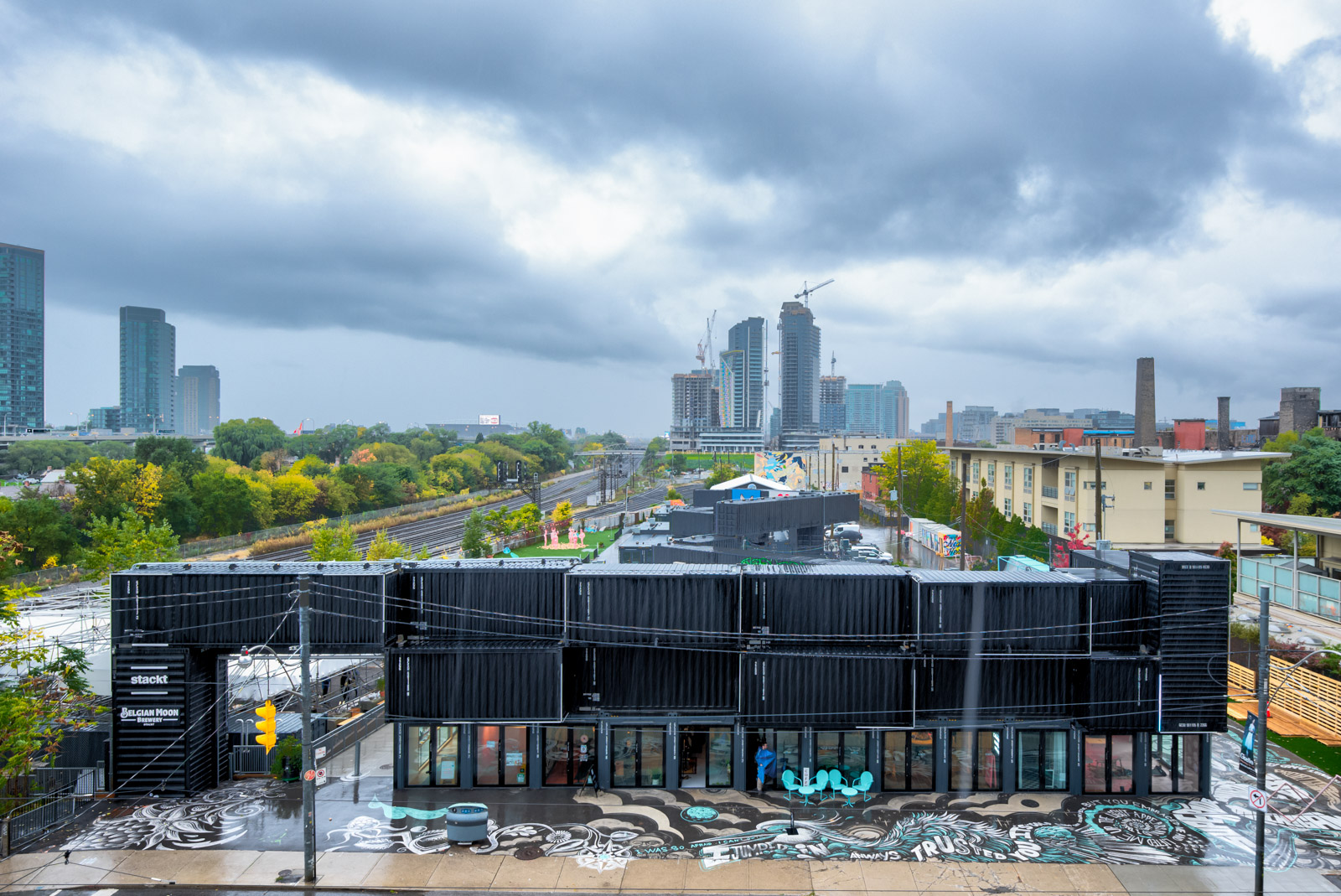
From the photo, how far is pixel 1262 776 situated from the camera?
15.6 m

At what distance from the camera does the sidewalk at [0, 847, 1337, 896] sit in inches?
659

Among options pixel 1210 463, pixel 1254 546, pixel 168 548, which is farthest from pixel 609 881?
pixel 1210 463

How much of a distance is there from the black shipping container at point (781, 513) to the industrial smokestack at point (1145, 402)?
6132 centimetres

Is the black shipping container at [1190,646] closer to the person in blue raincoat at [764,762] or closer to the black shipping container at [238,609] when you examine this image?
the person in blue raincoat at [764,762]

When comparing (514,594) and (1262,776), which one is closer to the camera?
(1262,776)

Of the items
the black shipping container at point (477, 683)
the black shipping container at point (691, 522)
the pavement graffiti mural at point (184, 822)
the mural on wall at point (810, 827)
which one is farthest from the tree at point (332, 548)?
the black shipping container at point (477, 683)

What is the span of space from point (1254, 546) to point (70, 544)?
306 ft

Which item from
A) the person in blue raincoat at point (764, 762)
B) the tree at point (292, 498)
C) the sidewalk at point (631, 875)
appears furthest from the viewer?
the tree at point (292, 498)

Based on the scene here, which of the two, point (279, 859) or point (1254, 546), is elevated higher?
point (1254, 546)

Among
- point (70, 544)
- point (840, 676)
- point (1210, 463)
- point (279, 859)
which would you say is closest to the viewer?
point (279, 859)

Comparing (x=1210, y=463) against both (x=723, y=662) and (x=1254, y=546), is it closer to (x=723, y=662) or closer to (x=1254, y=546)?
(x=1254, y=546)

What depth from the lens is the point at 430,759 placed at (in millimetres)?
22469

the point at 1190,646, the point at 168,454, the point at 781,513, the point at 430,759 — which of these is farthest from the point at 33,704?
the point at 168,454

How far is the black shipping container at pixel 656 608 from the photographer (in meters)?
21.7
